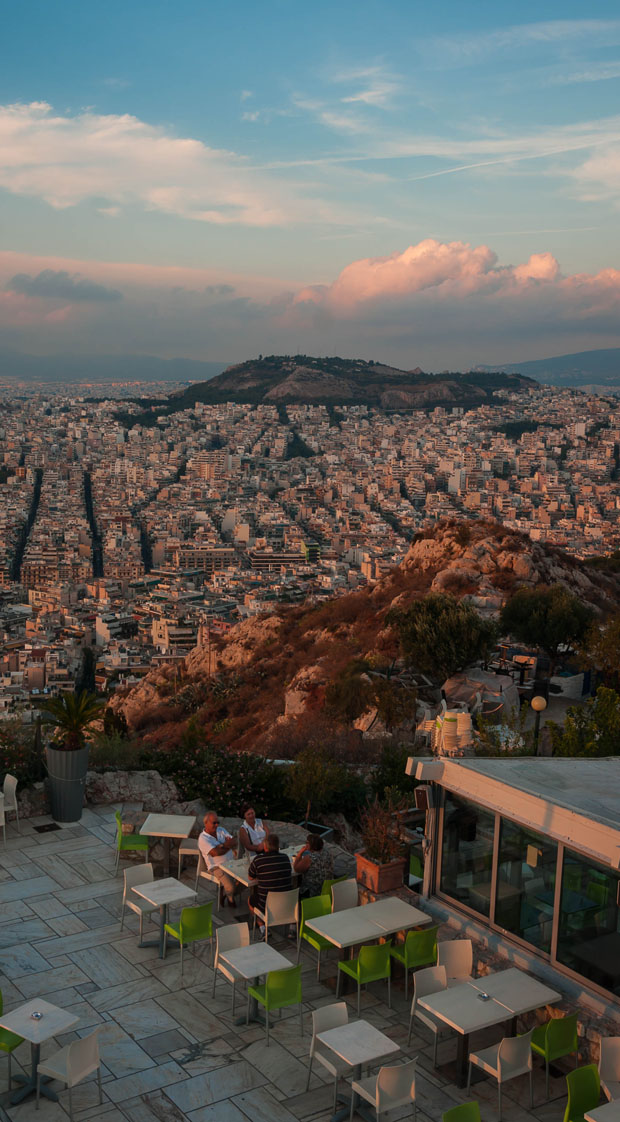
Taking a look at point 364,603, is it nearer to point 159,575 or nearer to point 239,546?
point 159,575

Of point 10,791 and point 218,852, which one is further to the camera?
point 10,791

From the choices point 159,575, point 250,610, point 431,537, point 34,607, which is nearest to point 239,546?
point 159,575

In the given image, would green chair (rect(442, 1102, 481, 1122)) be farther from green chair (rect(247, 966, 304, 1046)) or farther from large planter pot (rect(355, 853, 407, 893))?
large planter pot (rect(355, 853, 407, 893))

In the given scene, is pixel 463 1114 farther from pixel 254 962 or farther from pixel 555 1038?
pixel 254 962

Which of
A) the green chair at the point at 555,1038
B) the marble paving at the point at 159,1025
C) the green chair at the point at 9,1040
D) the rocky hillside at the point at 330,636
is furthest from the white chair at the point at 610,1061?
the rocky hillside at the point at 330,636

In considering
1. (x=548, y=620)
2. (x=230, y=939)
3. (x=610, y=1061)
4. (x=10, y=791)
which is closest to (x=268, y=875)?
(x=230, y=939)

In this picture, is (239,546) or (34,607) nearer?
(34,607)
